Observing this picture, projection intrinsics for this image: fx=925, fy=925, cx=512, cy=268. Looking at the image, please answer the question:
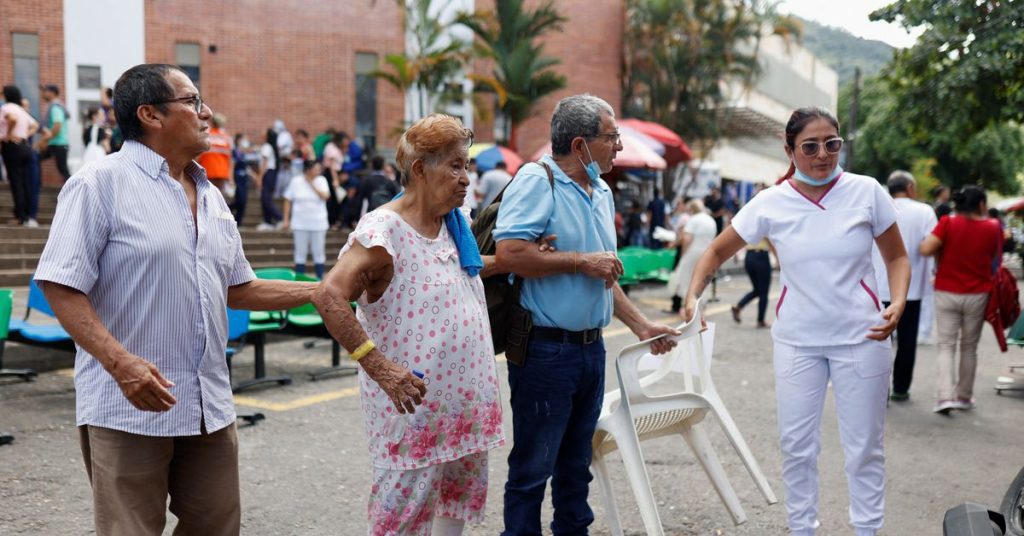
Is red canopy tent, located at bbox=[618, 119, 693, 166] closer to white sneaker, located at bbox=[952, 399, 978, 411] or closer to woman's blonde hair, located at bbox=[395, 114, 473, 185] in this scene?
white sneaker, located at bbox=[952, 399, 978, 411]

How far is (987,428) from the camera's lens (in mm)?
6727

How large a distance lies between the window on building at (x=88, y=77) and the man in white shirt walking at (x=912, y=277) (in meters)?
21.3

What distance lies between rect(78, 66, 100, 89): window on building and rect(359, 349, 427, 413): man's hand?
78.3ft

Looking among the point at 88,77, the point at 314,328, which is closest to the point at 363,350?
the point at 314,328

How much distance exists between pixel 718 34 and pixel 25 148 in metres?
25.3

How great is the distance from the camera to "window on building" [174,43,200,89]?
25.6 metres

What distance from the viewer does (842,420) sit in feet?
12.5

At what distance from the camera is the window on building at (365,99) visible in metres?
28.0

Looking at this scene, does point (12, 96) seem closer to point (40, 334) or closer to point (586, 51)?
point (40, 334)

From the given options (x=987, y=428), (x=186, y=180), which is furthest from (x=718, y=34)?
(x=186, y=180)

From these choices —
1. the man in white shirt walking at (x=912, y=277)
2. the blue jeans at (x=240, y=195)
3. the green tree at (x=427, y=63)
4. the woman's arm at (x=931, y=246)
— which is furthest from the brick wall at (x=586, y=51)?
the woman's arm at (x=931, y=246)

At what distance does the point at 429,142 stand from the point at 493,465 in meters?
2.98

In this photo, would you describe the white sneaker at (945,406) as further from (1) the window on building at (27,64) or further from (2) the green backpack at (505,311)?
(1) the window on building at (27,64)

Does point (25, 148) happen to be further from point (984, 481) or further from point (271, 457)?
point (984, 481)
